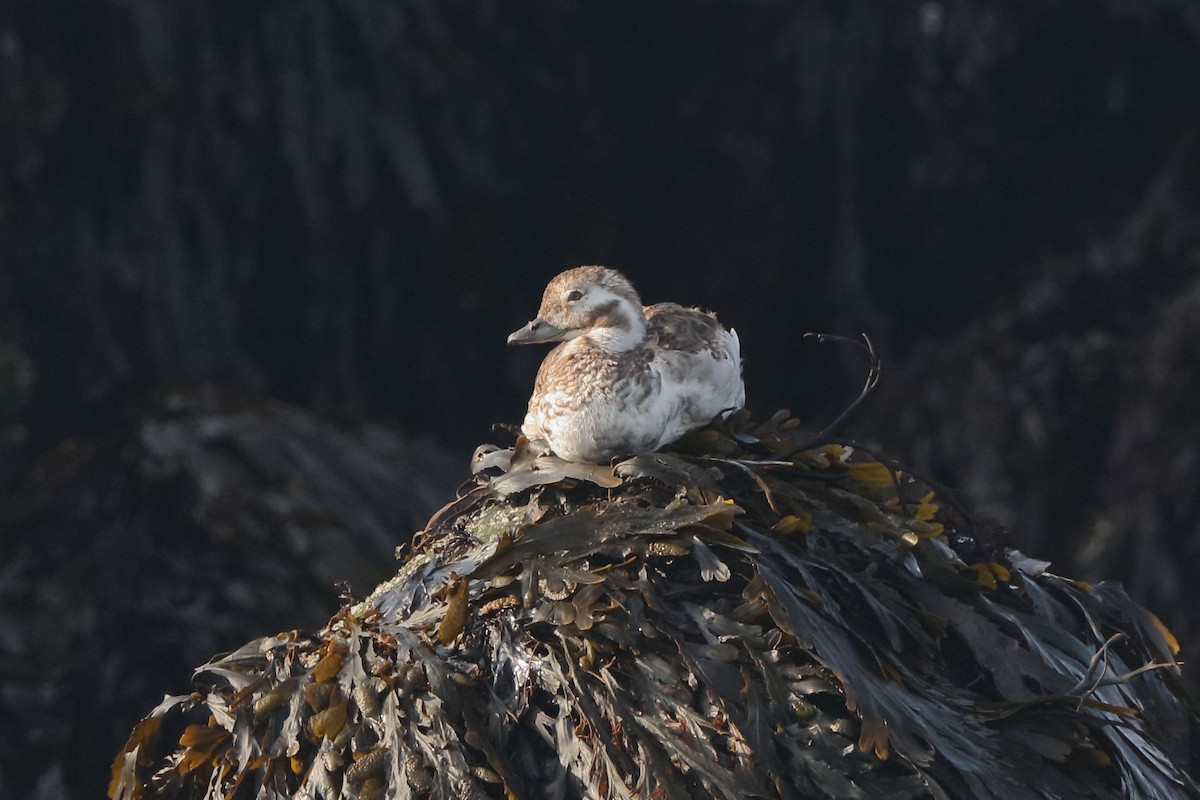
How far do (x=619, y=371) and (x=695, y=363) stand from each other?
15 centimetres

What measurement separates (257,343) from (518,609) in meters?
3.13

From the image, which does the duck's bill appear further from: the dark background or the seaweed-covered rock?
the dark background

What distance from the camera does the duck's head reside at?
290 centimetres

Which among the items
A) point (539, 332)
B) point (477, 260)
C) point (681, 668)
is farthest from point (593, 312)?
point (477, 260)

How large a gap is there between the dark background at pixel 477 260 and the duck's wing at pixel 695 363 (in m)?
1.79

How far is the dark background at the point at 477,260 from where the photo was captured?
186 inches

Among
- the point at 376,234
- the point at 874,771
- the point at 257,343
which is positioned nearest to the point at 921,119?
the point at 376,234

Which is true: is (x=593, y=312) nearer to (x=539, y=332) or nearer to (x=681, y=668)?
(x=539, y=332)

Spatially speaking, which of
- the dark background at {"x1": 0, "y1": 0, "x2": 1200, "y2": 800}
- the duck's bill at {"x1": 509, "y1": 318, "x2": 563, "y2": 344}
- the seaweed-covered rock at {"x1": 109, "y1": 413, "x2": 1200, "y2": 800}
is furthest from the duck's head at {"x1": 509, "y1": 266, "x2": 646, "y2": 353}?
the dark background at {"x1": 0, "y1": 0, "x2": 1200, "y2": 800}

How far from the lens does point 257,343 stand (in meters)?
5.44

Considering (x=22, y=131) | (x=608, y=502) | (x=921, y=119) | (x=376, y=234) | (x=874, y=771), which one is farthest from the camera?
(x=921, y=119)

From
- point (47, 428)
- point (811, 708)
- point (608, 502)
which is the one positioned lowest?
point (47, 428)

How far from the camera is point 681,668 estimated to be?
244 cm

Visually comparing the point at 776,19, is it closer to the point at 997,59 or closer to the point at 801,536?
the point at 997,59
